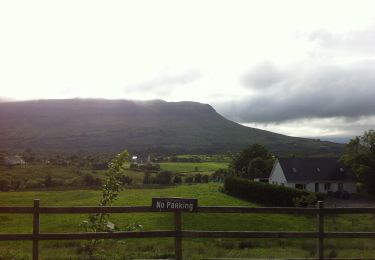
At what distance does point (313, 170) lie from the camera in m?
74.2

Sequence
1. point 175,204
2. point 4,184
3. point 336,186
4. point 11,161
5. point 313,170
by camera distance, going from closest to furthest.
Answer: point 175,204 → point 336,186 → point 4,184 → point 313,170 → point 11,161

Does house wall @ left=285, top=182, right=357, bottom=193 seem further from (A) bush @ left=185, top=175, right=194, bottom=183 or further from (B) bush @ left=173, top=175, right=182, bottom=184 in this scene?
(B) bush @ left=173, top=175, right=182, bottom=184

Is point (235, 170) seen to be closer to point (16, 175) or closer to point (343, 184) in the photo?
point (343, 184)

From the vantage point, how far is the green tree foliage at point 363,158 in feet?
198

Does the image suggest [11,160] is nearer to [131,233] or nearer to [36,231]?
[36,231]

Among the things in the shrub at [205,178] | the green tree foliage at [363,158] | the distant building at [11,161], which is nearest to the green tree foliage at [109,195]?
the green tree foliage at [363,158]

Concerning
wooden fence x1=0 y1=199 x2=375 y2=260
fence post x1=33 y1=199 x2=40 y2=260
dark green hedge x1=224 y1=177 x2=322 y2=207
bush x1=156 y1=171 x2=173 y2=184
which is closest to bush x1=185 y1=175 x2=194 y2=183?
bush x1=156 y1=171 x2=173 y2=184

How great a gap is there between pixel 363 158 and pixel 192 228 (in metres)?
36.5

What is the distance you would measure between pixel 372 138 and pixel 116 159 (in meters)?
55.6

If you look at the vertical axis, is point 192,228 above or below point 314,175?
below

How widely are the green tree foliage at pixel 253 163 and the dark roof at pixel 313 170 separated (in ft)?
26.6

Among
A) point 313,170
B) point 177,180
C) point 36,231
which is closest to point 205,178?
point 177,180

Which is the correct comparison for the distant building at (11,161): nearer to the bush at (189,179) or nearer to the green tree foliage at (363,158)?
the bush at (189,179)

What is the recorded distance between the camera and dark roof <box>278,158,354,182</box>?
72.9 metres
